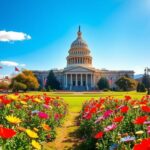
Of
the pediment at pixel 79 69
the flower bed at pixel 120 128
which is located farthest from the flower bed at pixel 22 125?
the pediment at pixel 79 69

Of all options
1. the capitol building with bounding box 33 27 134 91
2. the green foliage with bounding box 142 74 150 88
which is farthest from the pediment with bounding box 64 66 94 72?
the green foliage with bounding box 142 74 150 88

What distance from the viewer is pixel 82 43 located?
132m

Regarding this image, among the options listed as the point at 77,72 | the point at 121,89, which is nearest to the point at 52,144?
the point at 121,89

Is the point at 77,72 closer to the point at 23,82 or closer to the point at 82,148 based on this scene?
the point at 23,82

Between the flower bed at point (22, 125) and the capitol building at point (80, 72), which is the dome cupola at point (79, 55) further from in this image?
the flower bed at point (22, 125)

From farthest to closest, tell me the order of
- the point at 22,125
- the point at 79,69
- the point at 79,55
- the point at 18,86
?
the point at 79,55
the point at 79,69
the point at 18,86
the point at 22,125

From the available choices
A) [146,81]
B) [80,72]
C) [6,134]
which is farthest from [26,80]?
[6,134]

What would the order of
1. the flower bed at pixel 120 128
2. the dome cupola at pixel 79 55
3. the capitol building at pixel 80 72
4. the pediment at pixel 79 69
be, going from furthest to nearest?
the dome cupola at pixel 79 55
the capitol building at pixel 80 72
the pediment at pixel 79 69
the flower bed at pixel 120 128

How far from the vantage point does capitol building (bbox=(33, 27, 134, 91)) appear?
12106cm

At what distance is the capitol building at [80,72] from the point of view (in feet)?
397

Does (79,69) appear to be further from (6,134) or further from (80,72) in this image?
(6,134)

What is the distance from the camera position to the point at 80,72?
121 meters

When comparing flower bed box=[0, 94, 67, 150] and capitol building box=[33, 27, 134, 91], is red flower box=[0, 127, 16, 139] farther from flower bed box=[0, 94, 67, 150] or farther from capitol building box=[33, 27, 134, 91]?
capitol building box=[33, 27, 134, 91]

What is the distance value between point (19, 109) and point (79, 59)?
11998 centimetres
